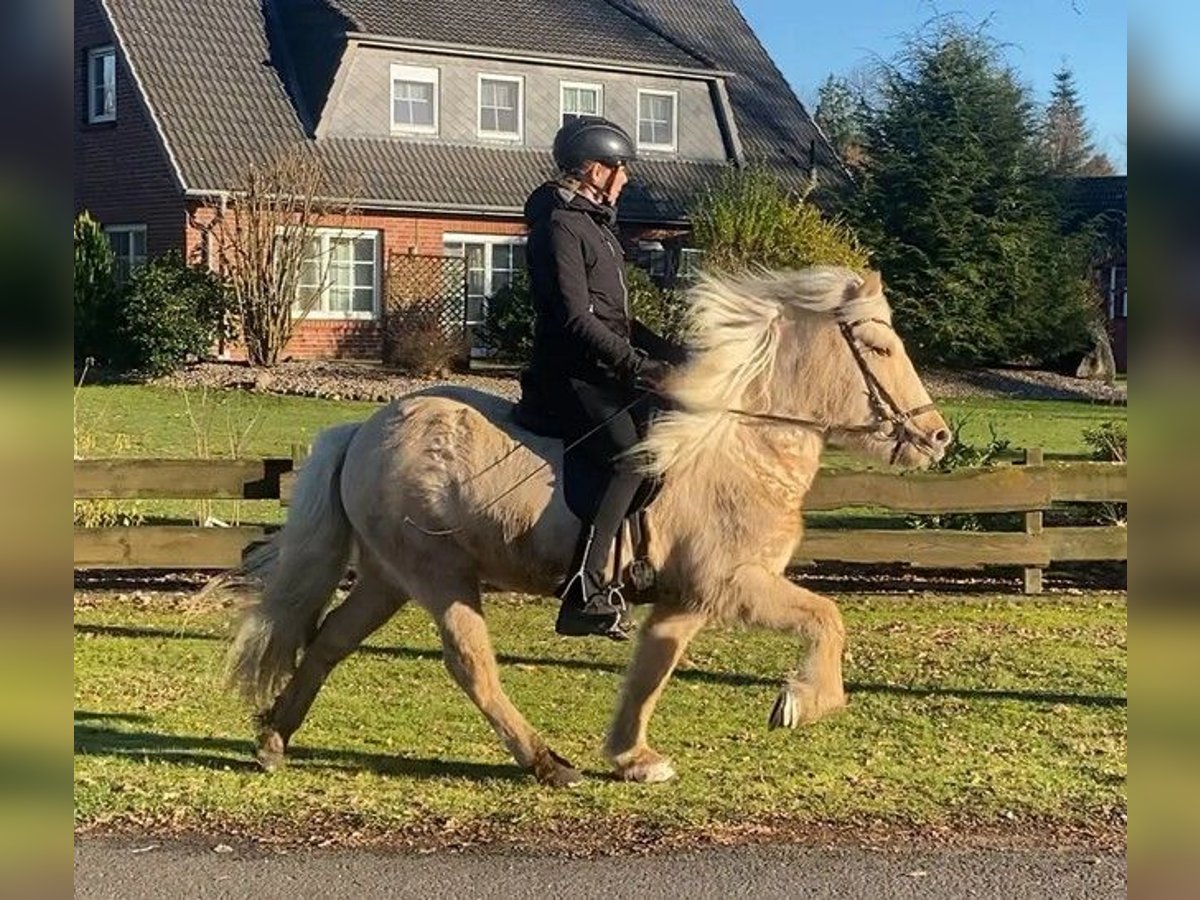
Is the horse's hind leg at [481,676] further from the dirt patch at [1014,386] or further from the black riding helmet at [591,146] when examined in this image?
the dirt patch at [1014,386]

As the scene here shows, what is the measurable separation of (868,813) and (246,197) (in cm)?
2444

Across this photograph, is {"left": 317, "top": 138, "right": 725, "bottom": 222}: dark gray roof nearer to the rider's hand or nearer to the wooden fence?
the wooden fence

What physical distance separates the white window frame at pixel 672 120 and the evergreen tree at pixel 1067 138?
854cm

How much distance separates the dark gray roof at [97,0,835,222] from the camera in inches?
1230

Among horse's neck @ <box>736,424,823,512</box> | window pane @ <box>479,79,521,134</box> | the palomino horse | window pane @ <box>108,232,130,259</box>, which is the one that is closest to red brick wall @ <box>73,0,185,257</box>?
window pane @ <box>108,232,130,259</box>

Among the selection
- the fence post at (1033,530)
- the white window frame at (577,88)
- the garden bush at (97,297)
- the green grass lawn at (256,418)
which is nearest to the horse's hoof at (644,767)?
the fence post at (1033,530)

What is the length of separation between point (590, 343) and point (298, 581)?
5.88 ft

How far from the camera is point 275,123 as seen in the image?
106ft

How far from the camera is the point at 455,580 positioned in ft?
21.5

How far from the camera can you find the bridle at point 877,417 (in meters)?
6.40

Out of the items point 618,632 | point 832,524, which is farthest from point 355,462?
point 832,524

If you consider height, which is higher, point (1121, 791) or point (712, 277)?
point (712, 277)

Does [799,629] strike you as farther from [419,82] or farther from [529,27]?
[529,27]
